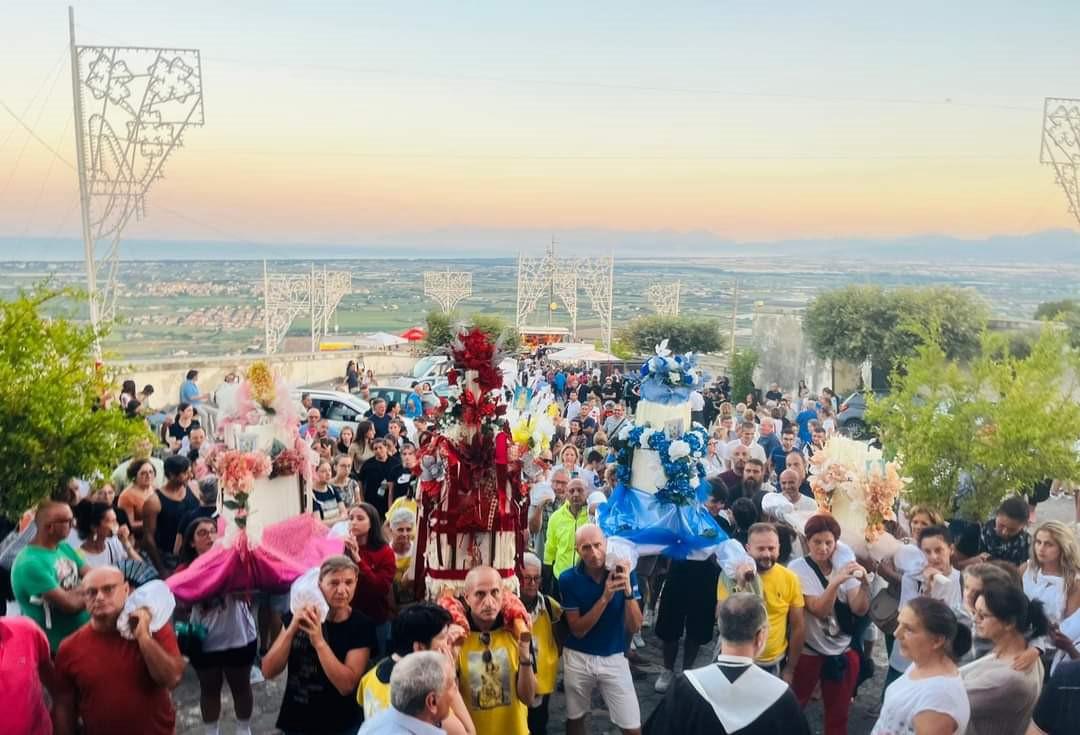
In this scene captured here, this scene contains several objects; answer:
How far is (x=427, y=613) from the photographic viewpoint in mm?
3848

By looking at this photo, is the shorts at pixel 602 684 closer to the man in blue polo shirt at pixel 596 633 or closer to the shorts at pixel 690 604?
the man in blue polo shirt at pixel 596 633

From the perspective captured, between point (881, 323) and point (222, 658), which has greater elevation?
point (222, 658)

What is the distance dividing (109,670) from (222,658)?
4.82 feet

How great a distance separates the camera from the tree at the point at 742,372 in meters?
28.5

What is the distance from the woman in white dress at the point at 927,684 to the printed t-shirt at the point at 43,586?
4.18 meters

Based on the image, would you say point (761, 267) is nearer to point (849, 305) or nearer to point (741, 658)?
point (849, 305)

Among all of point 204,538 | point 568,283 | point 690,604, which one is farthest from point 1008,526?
point 568,283

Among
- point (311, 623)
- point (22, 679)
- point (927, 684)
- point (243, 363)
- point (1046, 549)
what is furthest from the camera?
point (243, 363)

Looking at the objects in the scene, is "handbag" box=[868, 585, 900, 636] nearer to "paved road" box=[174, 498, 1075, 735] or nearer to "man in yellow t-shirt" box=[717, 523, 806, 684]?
"man in yellow t-shirt" box=[717, 523, 806, 684]

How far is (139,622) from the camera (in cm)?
416

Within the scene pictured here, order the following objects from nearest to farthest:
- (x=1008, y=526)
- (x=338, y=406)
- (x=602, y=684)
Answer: (x=602, y=684) → (x=1008, y=526) → (x=338, y=406)

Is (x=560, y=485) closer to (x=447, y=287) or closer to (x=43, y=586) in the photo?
(x=43, y=586)

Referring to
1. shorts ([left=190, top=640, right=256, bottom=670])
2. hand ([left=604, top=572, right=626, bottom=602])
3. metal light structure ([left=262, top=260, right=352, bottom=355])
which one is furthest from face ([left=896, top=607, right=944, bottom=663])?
metal light structure ([left=262, top=260, right=352, bottom=355])

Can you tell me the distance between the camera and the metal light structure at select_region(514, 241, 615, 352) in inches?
2185
